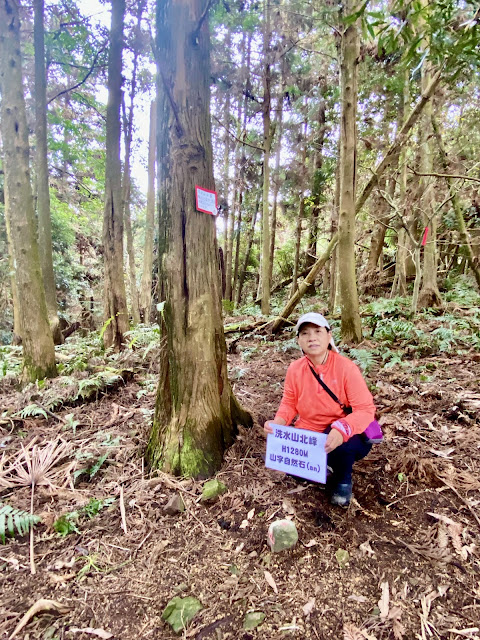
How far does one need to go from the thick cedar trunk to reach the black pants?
91 cm

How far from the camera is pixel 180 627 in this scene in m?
1.52

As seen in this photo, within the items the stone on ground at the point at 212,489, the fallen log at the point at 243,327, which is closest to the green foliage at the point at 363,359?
the stone on ground at the point at 212,489

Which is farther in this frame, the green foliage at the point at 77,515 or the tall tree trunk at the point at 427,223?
the tall tree trunk at the point at 427,223

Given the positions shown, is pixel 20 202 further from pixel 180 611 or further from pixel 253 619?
pixel 253 619

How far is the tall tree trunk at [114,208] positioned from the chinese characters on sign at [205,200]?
4.43m

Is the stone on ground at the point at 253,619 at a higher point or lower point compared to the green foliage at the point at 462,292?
lower

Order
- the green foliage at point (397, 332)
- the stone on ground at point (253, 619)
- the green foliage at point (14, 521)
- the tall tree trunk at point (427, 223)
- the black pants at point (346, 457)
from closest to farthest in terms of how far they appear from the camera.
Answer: the stone on ground at point (253, 619), the green foliage at point (14, 521), the black pants at point (346, 457), the green foliage at point (397, 332), the tall tree trunk at point (427, 223)

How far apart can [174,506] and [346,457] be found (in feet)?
3.96

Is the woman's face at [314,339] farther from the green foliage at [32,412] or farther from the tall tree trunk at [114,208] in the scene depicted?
the tall tree trunk at [114,208]

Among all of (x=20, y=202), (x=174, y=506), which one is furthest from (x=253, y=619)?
(x=20, y=202)

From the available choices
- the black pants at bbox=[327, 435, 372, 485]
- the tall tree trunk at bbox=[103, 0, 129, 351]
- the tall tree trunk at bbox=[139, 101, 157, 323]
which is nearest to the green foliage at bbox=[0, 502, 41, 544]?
the black pants at bbox=[327, 435, 372, 485]

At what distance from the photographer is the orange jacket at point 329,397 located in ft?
7.02

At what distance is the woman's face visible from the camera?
88.2 inches

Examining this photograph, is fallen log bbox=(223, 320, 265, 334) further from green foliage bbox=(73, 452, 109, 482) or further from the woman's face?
the woman's face
